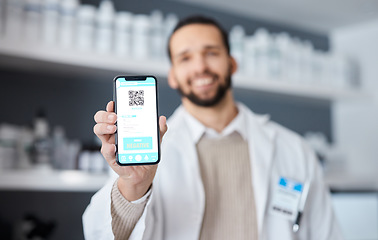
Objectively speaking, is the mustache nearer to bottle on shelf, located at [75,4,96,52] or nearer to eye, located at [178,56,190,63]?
eye, located at [178,56,190,63]

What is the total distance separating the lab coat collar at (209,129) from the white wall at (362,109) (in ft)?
5.73

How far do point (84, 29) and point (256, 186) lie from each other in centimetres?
102

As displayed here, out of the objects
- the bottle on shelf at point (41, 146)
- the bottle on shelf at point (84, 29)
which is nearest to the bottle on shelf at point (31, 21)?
the bottle on shelf at point (84, 29)

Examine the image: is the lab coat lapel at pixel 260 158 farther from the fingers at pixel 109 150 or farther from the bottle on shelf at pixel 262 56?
the bottle on shelf at pixel 262 56

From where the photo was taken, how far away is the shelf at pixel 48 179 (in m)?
1.53

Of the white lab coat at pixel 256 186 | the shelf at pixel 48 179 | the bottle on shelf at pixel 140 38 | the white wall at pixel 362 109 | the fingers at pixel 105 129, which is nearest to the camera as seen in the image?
the fingers at pixel 105 129

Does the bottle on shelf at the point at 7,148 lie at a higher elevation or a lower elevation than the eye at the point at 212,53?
lower

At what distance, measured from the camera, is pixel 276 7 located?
2559 millimetres

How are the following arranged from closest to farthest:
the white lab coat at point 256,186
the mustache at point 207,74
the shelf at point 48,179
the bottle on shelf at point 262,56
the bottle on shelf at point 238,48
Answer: the white lab coat at point 256,186 < the mustache at point 207,74 < the shelf at point 48,179 < the bottle on shelf at point 238,48 < the bottle on shelf at point 262,56

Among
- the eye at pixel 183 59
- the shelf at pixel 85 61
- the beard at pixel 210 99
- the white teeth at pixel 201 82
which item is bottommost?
the beard at pixel 210 99

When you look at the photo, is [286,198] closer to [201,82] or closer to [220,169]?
[220,169]

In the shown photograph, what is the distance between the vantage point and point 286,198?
116cm

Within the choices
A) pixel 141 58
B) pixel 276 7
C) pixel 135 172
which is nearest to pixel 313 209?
pixel 135 172

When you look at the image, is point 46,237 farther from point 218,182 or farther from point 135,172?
point 135,172
